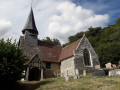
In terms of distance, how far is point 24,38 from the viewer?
68.8 ft

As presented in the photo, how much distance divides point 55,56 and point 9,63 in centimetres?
1229

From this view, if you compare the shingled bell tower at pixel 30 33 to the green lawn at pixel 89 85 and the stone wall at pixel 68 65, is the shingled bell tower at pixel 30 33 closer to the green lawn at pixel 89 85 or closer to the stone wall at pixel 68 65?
the stone wall at pixel 68 65

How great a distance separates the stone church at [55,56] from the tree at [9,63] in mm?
6273

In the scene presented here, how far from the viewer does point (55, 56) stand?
2186 centimetres

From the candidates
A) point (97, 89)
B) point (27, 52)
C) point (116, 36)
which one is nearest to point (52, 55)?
point (27, 52)

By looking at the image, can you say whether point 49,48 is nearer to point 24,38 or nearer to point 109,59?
point 24,38

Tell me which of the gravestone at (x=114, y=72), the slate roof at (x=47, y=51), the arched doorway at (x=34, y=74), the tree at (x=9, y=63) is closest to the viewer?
the tree at (x=9, y=63)

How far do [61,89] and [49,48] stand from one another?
46.3 ft

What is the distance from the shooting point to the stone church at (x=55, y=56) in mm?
18484

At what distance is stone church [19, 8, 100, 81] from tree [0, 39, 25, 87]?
627 cm

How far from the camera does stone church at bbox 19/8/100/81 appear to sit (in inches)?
728

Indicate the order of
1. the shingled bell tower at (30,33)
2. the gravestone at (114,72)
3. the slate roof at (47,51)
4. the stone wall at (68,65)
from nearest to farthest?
the gravestone at (114,72), the stone wall at (68,65), the slate roof at (47,51), the shingled bell tower at (30,33)

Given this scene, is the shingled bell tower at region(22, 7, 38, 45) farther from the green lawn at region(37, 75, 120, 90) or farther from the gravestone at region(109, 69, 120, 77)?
the gravestone at region(109, 69, 120, 77)

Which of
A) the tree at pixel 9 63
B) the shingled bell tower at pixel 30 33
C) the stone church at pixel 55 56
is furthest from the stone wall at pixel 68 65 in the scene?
the tree at pixel 9 63
